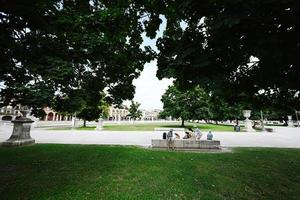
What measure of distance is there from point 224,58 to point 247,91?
106cm

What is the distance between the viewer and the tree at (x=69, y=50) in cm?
524

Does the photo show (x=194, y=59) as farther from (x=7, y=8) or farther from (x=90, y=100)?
(x=90, y=100)

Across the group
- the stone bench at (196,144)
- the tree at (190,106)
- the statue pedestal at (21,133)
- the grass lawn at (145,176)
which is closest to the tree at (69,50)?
the grass lawn at (145,176)

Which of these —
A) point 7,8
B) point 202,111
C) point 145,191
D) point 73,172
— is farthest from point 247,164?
point 202,111

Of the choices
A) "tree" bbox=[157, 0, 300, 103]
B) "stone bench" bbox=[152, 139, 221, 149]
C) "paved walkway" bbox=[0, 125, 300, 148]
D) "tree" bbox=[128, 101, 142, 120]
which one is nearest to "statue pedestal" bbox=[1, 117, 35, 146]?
"paved walkway" bbox=[0, 125, 300, 148]

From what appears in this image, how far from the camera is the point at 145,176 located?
7.27 m

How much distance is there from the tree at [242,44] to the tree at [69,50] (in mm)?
1676

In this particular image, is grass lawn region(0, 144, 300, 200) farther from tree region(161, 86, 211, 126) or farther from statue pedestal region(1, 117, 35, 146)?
tree region(161, 86, 211, 126)

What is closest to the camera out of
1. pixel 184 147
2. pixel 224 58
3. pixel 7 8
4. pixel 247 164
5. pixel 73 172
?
pixel 224 58

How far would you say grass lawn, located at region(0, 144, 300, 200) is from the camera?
5.91 meters

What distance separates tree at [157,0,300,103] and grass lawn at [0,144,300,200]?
387 cm

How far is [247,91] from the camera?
13.7ft

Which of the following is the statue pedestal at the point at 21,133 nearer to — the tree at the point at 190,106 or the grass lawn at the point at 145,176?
the grass lawn at the point at 145,176

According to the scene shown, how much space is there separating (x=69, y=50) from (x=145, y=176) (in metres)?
5.53
